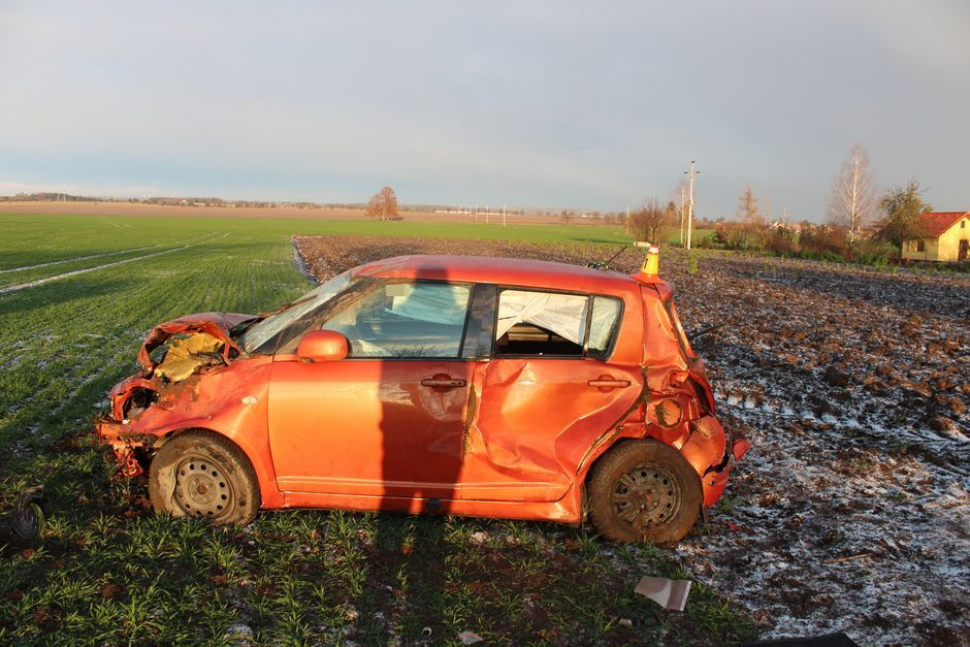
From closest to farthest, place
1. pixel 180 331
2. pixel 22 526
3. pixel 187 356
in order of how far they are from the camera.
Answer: pixel 22 526
pixel 187 356
pixel 180 331

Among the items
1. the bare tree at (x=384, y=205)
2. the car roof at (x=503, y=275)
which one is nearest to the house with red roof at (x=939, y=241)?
the car roof at (x=503, y=275)

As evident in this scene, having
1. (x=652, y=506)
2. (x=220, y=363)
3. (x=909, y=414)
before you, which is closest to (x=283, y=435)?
(x=220, y=363)

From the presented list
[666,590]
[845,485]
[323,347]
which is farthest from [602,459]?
[845,485]

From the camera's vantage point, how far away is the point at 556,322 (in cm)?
418

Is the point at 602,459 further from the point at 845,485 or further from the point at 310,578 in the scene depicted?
the point at 845,485

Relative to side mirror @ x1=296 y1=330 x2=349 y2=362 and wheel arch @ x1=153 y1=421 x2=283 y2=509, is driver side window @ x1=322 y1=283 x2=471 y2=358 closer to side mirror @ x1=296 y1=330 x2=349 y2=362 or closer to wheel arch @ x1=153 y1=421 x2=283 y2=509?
side mirror @ x1=296 y1=330 x2=349 y2=362

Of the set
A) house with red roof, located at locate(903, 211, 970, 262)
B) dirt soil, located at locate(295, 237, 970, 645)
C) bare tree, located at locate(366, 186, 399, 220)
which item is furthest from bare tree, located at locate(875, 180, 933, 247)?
bare tree, located at locate(366, 186, 399, 220)

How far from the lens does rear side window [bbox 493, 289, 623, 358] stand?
4102mm

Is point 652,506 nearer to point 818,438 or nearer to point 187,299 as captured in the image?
point 818,438

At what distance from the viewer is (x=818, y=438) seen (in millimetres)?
6176

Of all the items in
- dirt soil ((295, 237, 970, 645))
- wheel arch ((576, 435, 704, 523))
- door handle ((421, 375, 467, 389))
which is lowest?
dirt soil ((295, 237, 970, 645))

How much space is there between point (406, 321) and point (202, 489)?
1.70 m

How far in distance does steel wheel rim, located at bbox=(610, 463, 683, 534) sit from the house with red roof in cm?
4600

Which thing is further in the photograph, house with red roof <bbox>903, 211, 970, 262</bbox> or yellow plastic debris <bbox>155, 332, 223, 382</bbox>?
house with red roof <bbox>903, 211, 970, 262</bbox>
